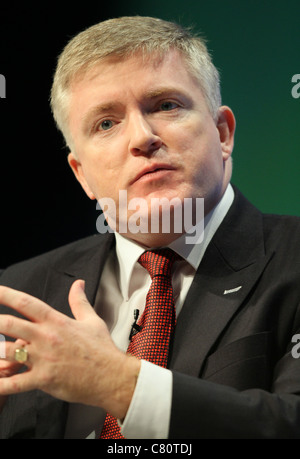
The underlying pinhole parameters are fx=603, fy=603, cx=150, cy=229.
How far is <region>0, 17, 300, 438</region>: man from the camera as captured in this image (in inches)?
48.6

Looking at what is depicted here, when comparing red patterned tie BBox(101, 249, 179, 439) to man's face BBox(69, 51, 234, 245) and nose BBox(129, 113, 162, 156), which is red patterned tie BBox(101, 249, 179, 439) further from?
nose BBox(129, 113, 162, 156)

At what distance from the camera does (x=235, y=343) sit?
1.50 metres

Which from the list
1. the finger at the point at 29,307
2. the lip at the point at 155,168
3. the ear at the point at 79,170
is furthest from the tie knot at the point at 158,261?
the finger at the point at 29,307

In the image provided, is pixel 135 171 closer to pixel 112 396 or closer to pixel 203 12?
pixel 112 396

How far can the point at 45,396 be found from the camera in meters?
1.64

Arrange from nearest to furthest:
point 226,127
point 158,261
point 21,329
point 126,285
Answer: point 21,329
point 158,261
point 126,285
point 226,127

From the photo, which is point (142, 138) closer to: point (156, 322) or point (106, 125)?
point (106, 125)

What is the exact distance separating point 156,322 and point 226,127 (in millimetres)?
735

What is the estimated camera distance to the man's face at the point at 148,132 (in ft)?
5.55

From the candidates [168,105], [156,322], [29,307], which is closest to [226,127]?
[168,105]

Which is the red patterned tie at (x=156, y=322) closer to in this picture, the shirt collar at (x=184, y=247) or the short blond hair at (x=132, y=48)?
the shirt collar at (x=184, y=247)

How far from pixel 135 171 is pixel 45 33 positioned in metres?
1.32

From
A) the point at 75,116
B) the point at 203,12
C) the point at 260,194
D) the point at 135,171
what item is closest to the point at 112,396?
the point at 135,171

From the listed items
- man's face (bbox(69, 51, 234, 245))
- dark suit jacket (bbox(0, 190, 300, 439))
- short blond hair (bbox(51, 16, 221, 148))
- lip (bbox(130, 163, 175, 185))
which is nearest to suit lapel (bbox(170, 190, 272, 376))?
dark suit jacket (bbox(0, 190, 300, 439))
